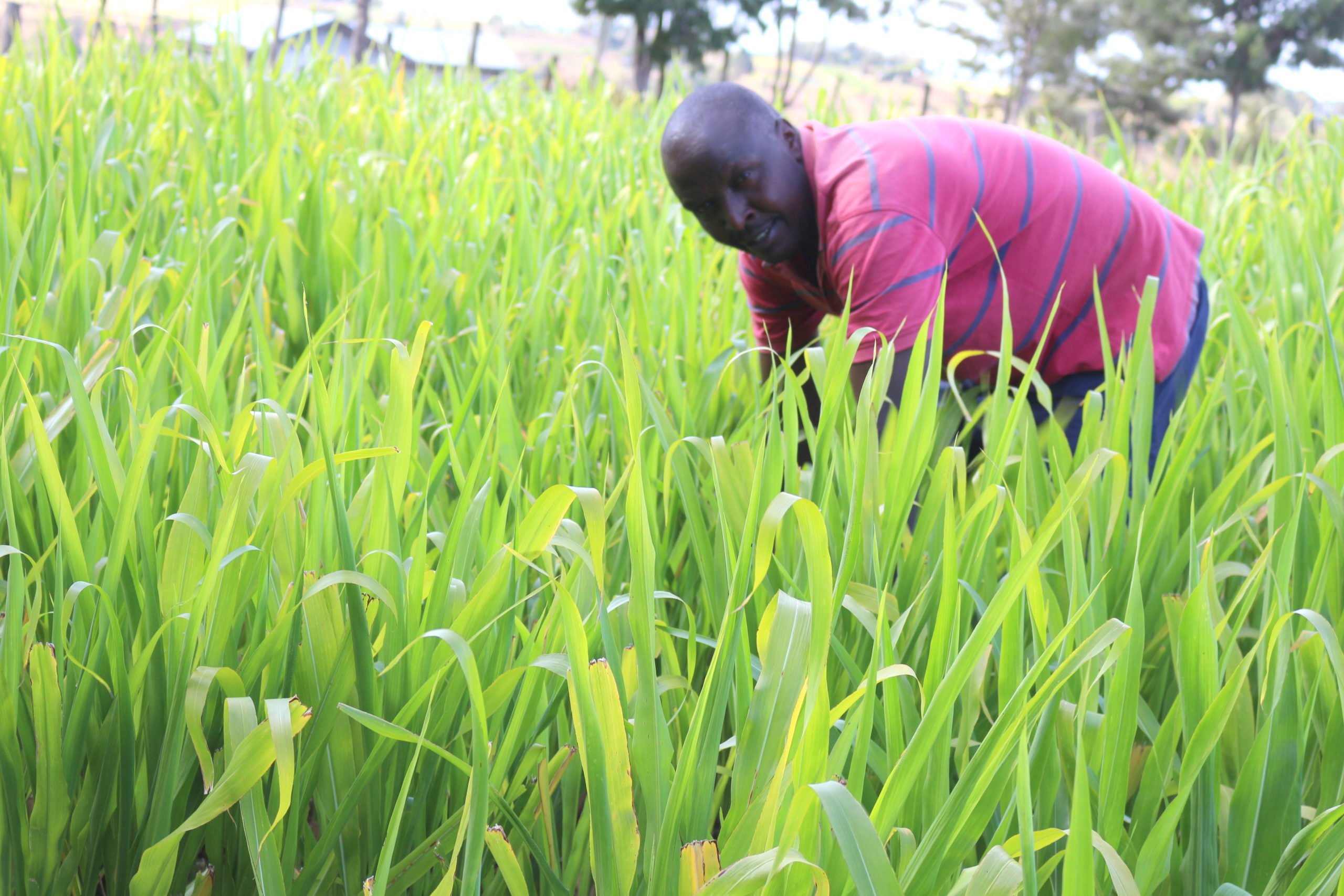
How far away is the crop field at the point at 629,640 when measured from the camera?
520 mm

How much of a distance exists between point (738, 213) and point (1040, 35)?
2709 cm

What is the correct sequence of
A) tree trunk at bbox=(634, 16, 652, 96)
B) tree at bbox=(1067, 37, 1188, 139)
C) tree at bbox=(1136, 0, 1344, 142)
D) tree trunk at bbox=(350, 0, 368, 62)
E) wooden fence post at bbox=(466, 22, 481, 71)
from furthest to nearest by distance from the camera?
tree at bbox=(1067, 37, 1188, 139)
tree at bbox=(1136, 0, 1344, 142)
tree trunk at bbox=(634, 16, 652, 96)
tree trunk at bbox=(350, 0, 368, 62)
wooden fence post at bbox=(466, 22, 481, 71)

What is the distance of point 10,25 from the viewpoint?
3924 millimetres

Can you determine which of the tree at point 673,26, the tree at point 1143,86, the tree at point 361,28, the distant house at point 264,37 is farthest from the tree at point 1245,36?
the distant house at point 264,37

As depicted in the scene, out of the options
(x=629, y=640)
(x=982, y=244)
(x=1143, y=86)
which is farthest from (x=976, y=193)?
(x=1143, y=86)

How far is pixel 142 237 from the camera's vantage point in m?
1.23

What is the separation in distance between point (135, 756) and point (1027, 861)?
1.70 ft

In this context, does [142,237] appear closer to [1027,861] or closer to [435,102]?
[1027,861]

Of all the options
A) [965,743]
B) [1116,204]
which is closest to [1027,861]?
[965,743]

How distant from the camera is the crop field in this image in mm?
520

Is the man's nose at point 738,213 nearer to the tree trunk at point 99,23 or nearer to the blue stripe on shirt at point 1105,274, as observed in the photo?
the blue stripe on shirt at point 1105,274

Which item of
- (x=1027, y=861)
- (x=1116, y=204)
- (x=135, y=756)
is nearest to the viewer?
(x=1027, y=861)

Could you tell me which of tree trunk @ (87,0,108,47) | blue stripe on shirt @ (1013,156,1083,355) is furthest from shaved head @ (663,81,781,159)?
tree trunk @ (87,0,108,47)

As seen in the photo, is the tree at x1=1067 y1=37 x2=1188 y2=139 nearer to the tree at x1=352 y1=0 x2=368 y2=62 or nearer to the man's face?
the tree at x1=352 y1=0 x2=368 y2=62
